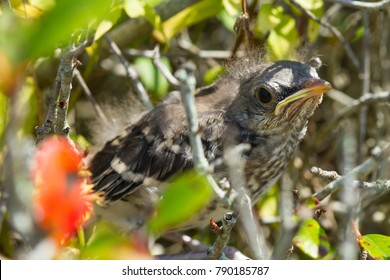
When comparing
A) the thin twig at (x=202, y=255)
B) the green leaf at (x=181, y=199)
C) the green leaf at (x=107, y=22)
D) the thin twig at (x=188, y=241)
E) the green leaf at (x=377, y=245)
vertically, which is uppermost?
the green leaf at (x=181, y=199)

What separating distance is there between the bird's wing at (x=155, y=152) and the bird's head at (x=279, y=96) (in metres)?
0.10

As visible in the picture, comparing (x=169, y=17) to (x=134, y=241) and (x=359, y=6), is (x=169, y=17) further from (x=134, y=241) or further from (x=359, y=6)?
(x=134, y=241)

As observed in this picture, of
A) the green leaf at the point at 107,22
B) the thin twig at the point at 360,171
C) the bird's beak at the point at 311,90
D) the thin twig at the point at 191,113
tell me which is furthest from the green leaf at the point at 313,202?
the green leaf at the point at 107,22

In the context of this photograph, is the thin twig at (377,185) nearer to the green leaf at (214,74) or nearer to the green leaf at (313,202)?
the green leaf at (313,202)

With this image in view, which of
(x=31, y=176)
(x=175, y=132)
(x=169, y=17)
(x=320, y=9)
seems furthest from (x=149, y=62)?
(x=31, y=176)

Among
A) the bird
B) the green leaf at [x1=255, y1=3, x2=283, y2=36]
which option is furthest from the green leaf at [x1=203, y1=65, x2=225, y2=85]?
the green leaf at [x1=255, y1=3, x2=283, y2=36]

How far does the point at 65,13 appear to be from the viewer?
0.78m

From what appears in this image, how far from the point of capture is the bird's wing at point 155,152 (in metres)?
2.11

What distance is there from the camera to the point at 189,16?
2.35 m

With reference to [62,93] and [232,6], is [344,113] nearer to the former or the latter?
[232,6]

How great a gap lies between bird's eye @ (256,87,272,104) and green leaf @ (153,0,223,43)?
37 centimetres

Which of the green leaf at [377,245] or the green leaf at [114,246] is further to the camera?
the green leaf at [377,245]

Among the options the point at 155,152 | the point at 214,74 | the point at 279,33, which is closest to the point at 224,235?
the point at 155,152
